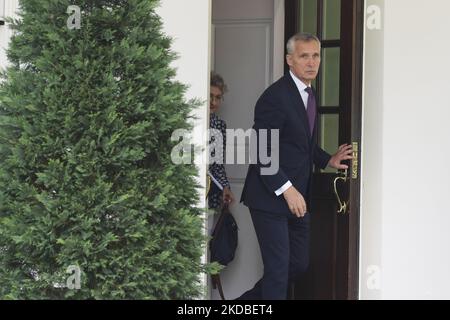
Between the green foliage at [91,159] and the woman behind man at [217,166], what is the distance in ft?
8.90

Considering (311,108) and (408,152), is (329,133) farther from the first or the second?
(408,152)

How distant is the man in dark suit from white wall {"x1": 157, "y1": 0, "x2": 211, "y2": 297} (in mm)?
453

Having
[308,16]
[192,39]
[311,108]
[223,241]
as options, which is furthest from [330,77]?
[223,241]

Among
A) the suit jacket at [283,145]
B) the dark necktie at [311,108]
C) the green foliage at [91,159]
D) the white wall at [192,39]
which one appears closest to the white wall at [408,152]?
the dark necktie at [311,108]

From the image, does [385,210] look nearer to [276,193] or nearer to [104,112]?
[276,193]

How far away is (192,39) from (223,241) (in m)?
1.67

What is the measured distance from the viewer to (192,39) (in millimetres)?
4332

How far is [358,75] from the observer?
15.3 feet

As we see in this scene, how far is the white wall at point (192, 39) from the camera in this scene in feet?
14.1
